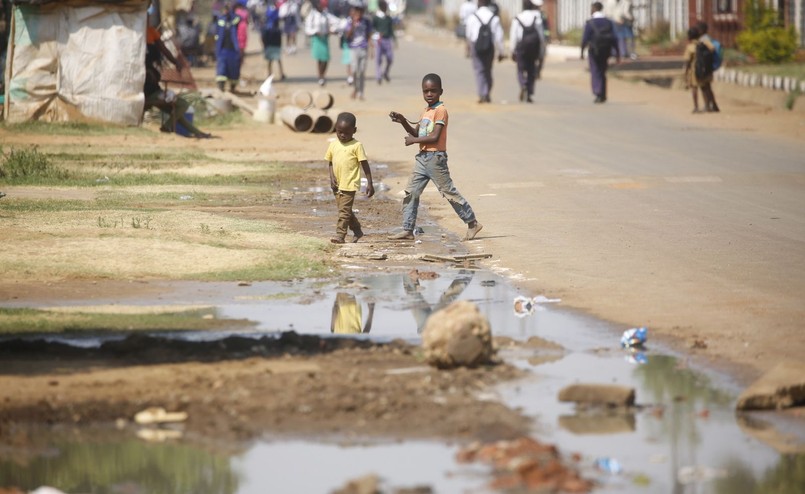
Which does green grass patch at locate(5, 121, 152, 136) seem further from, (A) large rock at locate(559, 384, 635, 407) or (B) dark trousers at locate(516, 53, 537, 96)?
(A) large rock at locate(559, 384, 635, 407)

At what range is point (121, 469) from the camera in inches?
254

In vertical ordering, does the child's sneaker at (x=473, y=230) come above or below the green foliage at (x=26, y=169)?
below

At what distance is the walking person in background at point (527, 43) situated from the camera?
29109 millimetres

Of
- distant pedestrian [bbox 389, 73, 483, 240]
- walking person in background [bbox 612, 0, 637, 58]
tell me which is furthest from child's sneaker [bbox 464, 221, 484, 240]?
walking person in background [bbox 612, 0, 637, 58]

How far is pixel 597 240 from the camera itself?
511 inches

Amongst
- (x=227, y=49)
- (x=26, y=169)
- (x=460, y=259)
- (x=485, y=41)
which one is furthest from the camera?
(x=227, y=49)

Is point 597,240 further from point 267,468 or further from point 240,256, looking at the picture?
point 267,468

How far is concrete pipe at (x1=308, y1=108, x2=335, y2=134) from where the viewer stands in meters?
25.2

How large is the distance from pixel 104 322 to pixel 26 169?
9.36m

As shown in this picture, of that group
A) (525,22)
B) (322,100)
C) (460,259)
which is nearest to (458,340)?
(460,259)

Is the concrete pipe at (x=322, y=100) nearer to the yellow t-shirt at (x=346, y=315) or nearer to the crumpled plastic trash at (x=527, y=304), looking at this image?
the yellow t-shirt at (x=346, y=315)

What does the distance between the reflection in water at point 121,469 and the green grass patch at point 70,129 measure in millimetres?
17592

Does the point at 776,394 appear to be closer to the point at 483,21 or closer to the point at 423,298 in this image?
the point at 423,298

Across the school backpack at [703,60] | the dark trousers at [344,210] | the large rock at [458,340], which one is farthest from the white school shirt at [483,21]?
the large rock at [458,340]
